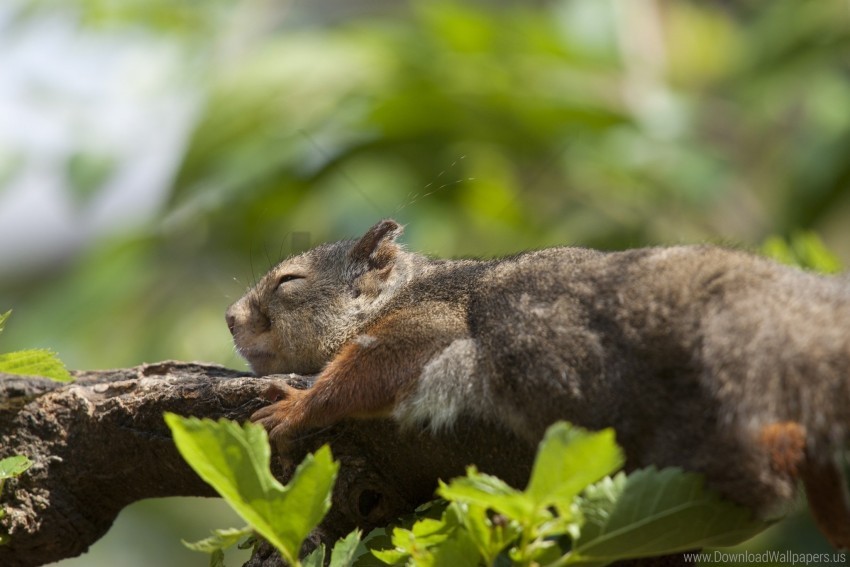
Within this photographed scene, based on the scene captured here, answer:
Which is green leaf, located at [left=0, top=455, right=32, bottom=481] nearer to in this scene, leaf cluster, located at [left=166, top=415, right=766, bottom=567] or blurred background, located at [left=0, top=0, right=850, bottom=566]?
leaf cluster, located at [left=166, top=415, right=766, bottom=567]

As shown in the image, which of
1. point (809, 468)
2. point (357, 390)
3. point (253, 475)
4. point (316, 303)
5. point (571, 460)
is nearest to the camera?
point (571, 460)

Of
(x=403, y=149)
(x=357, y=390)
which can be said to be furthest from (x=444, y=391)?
(x=403, y=149)

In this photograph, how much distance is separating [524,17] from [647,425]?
4870 mm

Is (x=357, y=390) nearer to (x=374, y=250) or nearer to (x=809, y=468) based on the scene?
(x=374, y=250)

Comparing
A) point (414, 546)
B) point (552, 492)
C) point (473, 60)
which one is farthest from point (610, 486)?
point (473, 60)

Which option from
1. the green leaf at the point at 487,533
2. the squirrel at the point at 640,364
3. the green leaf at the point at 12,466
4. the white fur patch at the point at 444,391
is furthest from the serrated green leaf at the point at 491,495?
the green leaf at the point at 12,466

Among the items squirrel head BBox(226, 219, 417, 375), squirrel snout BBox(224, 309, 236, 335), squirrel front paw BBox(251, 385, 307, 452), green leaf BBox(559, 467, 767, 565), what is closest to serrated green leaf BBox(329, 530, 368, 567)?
green leaf BBox(559, 467, 767, 565)

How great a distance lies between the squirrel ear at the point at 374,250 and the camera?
377 cm

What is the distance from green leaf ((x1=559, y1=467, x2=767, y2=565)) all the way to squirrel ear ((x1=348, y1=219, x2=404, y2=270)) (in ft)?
5.79

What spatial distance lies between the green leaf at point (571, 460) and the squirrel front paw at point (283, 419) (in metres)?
1.18

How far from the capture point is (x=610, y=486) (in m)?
2.11

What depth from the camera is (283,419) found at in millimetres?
2973

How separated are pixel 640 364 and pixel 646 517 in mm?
573

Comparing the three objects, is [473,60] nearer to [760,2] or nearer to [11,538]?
[760,2]
